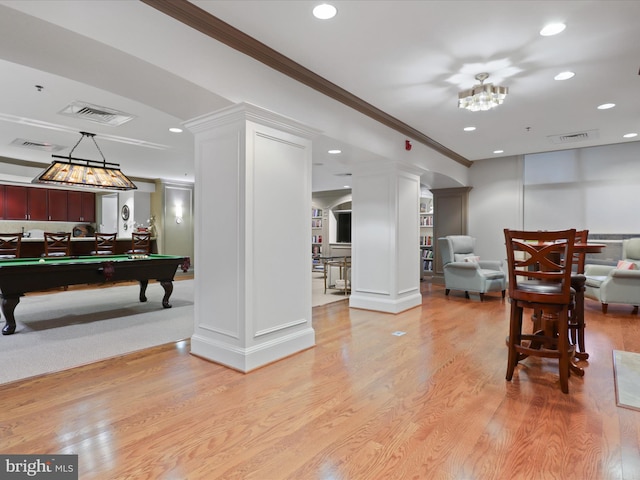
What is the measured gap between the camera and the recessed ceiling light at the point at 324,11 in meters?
2.33

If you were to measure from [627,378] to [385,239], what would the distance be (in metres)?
2.83

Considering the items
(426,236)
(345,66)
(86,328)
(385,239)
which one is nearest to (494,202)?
(426,236)

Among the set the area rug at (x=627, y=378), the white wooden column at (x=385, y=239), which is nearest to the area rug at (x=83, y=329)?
the white wooden column at (x=385, y=239)

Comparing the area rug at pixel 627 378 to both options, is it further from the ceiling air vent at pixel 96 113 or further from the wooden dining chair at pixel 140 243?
the wooden dining chair at pixel 140 243

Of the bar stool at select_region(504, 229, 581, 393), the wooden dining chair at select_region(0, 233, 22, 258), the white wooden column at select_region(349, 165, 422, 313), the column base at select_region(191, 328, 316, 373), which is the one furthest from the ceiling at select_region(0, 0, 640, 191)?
the column base at select_region(191, 328, 316, 373)

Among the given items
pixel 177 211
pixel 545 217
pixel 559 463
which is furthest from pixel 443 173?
pixel 177 211

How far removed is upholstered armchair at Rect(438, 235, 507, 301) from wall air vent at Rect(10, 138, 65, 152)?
6.79 metres

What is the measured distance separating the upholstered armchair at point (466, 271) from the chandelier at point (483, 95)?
9.87 ft

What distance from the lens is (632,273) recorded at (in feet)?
15.0

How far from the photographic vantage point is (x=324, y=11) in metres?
2.38

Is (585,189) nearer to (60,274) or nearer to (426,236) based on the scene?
(426,236)

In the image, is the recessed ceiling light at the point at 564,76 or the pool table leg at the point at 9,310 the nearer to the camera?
the recessed ceiling light at the point at 564,76

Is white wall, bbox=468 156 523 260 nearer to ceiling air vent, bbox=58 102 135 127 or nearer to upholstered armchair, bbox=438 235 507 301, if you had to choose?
upholstered armchair, bbox=438 235 507 301

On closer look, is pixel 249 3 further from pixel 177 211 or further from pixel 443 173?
pixel 177 211
